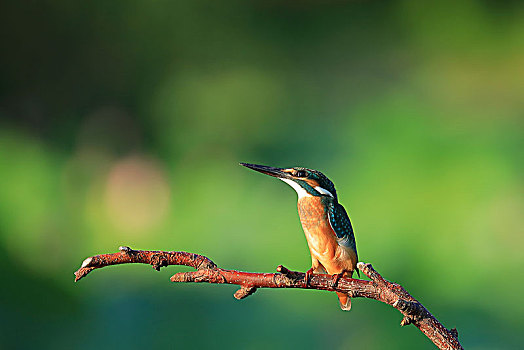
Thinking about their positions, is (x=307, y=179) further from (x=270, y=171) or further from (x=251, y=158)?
(x=251, y=158)

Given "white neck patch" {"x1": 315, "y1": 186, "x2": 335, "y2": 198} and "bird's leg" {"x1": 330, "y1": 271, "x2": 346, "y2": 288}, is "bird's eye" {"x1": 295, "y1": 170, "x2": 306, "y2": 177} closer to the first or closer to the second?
"white neck patch" {"x1": 315, "y1": 186, "x2": 335, "y2": 198}

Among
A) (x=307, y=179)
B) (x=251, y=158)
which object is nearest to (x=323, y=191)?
(x=307, y=179)

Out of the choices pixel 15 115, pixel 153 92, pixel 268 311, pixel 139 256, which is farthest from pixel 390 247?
pixel 15 115

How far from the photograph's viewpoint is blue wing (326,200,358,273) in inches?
27.4

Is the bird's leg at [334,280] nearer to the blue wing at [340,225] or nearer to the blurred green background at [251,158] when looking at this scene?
the blue wing at [340,225]

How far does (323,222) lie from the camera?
0.70 meters

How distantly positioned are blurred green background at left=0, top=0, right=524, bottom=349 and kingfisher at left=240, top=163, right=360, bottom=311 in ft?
2.44

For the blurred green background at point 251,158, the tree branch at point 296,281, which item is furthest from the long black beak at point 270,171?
the blurred green background at point 251,158

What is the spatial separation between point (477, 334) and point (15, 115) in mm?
1418

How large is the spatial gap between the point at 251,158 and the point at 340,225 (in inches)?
33.6

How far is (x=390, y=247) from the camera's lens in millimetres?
1434

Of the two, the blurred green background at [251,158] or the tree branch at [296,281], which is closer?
the tree branch at [296,281]

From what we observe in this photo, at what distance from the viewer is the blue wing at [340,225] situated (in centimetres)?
70

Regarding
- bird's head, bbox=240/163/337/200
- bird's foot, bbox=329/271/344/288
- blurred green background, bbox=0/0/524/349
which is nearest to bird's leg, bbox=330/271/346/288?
bird's foot, bbox=329/271/344/288
